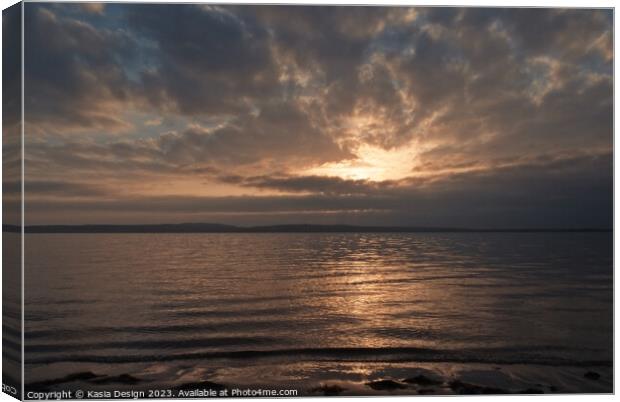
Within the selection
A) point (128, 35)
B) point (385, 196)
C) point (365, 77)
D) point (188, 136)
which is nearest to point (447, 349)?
point (385, 196)

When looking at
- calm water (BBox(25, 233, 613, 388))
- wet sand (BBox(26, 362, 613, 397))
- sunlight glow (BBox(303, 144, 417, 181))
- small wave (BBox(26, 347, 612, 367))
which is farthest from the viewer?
sunlight glow (BBox(303, 144, 417, 181))

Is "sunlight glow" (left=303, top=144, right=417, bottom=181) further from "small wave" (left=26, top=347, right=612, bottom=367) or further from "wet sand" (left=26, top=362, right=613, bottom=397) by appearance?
"wet sand" (left=26, top=362, right=613, bottom=397)

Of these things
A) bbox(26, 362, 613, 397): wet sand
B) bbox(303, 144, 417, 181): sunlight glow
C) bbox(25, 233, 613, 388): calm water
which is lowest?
bbox(26, 362, 613, 397): wet sand

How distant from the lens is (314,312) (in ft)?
41.4

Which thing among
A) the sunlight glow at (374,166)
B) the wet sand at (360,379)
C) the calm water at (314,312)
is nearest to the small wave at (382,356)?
the calm water at (314,312)

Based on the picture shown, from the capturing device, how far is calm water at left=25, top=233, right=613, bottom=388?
8.66 metres

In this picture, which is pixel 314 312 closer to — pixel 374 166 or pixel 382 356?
pixel 374 166

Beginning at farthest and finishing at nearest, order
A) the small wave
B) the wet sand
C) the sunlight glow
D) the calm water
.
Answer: the sunlight glow < the calm water < the small wave < the wet sand

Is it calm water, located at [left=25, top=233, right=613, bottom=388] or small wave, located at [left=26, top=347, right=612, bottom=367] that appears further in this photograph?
calm water, located at [left=25, top=233, right=613, bottom=388]

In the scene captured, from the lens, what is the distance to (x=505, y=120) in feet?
30.3

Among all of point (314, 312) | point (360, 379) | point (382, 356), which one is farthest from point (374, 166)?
point (360, 379)

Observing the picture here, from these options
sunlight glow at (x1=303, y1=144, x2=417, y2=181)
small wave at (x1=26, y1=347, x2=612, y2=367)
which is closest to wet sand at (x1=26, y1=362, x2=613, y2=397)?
small wave at (x1=26, y1=347, x2=612, y2=367)

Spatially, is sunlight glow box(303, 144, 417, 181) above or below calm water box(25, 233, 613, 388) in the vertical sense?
above

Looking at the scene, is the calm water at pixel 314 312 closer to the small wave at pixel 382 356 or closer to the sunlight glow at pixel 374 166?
the small wave at pixel 382 356
